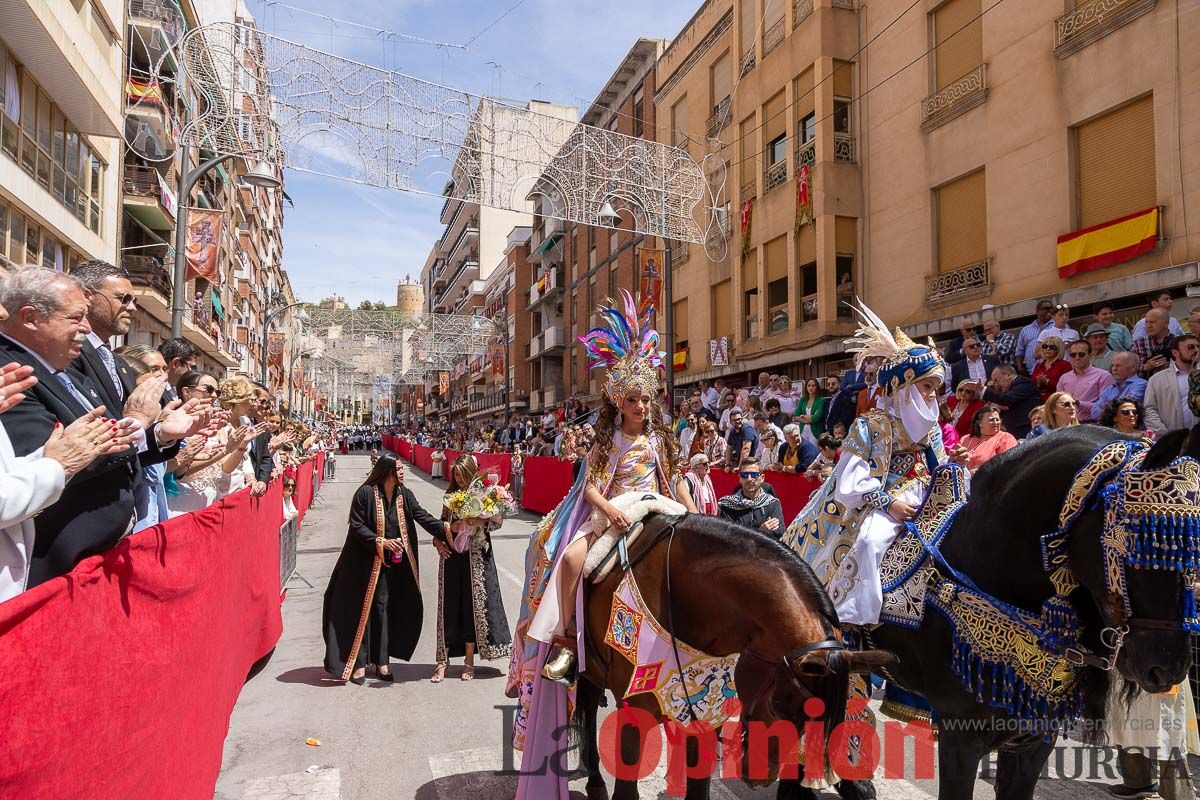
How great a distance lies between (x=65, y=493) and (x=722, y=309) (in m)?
22.2

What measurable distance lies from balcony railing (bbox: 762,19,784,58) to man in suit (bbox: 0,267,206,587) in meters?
20.8

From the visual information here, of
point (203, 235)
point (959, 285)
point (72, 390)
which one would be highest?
point (203, 235)

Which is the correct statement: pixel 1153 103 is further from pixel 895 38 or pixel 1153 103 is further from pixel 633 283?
pixel 633 283

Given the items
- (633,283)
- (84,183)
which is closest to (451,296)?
(633,283)

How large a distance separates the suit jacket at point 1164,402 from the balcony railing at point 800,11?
14.5 m

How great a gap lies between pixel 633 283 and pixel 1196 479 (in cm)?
2989

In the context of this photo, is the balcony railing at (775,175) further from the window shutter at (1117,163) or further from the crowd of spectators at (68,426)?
the crowd of spectators at (68,426)

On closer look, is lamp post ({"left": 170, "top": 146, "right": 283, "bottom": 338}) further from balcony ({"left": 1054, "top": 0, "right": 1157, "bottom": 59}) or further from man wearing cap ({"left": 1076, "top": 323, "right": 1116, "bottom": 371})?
balcony ({"left": 1054, "top": 0, "right": 1157, "bottom": 59})

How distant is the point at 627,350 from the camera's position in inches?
178

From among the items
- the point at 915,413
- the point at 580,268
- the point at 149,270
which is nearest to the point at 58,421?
the point at 915,413

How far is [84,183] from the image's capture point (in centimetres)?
1911

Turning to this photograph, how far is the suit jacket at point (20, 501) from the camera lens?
216 centimetres

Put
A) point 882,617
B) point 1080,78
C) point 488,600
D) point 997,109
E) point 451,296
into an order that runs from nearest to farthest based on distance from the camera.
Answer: point 882,617 → point 488,600 → point 1080,78 → point 997,109 → point 451,296

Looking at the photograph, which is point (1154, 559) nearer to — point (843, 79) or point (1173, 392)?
point (1173, 392)
